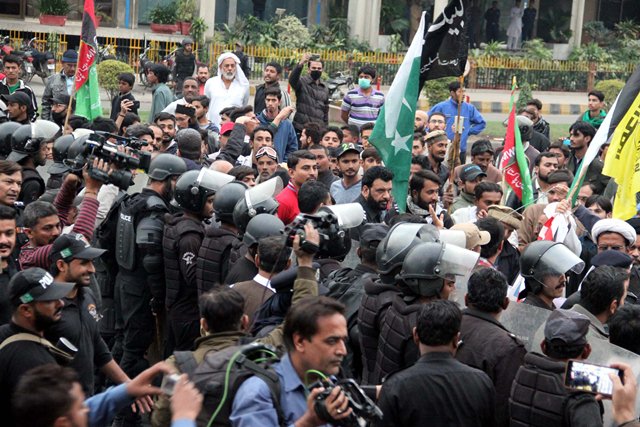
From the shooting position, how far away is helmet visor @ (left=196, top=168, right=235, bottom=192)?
7.27 meters

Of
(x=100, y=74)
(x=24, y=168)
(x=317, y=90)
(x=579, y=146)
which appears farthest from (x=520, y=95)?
(x=24, y=168)

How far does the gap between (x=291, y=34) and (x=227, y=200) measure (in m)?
21.2

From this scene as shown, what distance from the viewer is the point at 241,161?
10.7 m

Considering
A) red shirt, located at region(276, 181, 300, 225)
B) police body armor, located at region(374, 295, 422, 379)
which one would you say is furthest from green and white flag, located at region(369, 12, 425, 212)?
police body armor, located at region(374, 295, 422, 379)

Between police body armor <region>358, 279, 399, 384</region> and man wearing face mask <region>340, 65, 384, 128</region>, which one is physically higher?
man wearing face mask <region>340, 65, 384, 128</region>

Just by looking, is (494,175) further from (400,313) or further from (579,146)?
(400,313)

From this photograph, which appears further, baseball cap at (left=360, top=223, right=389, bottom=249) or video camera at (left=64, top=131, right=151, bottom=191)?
video camera at (left=64, top=131, right=151, bottom=191)

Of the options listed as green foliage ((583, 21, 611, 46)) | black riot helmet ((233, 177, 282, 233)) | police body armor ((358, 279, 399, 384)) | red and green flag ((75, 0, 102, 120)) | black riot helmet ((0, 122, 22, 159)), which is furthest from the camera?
green foliage ((583, 21, 611, 46))

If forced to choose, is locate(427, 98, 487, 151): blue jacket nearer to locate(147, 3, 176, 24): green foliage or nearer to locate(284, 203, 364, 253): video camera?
locate(284, 203, 364, 253): video camera

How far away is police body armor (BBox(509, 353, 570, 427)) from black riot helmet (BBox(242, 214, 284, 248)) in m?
1.82

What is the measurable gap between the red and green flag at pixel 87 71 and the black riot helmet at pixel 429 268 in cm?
632

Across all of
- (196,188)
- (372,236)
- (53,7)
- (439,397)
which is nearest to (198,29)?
(53,7)

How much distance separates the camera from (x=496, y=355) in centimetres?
522

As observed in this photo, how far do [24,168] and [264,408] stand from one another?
15.8ft
